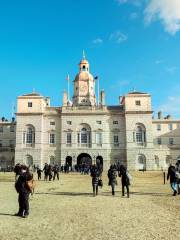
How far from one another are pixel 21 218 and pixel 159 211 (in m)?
5.58

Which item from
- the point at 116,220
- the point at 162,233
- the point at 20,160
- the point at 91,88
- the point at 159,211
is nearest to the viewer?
the point at 162,233

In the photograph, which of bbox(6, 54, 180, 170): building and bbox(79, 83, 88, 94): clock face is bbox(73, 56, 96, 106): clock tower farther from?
bbox(6, 54, 180, 170): building

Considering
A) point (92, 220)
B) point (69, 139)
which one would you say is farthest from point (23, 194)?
point (69, 139)

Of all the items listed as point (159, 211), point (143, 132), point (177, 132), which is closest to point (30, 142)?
point (143, 132)

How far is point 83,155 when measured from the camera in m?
65.7

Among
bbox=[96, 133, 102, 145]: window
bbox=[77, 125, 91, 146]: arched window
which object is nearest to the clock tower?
bbox=[77, 125, 91, 146]: arched window

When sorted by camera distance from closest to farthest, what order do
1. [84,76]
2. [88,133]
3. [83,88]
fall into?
[88,133]
[83,88]
[84,76]

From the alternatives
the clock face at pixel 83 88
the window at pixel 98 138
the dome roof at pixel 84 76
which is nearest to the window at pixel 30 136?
the window at pixel 98 138

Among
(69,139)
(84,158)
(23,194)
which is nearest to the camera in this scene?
(23,194)

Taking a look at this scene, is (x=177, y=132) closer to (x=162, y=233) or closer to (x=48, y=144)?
(x=48, y=144)

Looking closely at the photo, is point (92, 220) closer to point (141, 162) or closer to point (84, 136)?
point (141, 162)

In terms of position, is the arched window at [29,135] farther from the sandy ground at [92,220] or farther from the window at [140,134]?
the sandy ground at [92,220]

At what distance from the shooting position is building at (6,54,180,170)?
208 feet

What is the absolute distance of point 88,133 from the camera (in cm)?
6494
